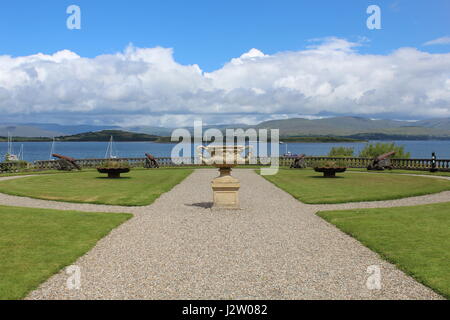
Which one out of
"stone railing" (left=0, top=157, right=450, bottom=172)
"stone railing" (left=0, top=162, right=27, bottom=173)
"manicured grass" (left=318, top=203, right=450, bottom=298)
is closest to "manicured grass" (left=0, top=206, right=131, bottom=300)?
"manicured grass" (left=318, top=203, right=450, bottom=298)

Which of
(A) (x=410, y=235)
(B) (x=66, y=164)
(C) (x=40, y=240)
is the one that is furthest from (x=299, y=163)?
(C) (x=40, y=240)

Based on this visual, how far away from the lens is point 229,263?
8930 mm

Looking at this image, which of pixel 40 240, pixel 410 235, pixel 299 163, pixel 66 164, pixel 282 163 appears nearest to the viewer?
pixel 40 240

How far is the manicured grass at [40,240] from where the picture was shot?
7.94 metres

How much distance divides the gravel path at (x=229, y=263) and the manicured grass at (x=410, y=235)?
1.11ft

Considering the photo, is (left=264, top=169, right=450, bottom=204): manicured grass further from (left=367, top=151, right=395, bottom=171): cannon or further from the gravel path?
(left=367, top=151, right=395, bottom=171): cannon

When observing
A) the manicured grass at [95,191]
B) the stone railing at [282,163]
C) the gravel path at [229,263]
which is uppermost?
the stone railing at [282,163]

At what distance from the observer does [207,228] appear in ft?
42.4

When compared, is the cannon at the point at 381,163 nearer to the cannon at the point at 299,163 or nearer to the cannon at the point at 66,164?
the cannon at the point at 299,163

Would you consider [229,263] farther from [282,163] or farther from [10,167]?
[282,163]

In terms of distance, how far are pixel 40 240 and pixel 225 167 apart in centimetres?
744

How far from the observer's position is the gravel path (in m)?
7.17

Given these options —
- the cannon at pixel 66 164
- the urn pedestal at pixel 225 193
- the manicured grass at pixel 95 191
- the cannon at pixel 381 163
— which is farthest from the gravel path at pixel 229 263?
the cannon at pixel 66 164
